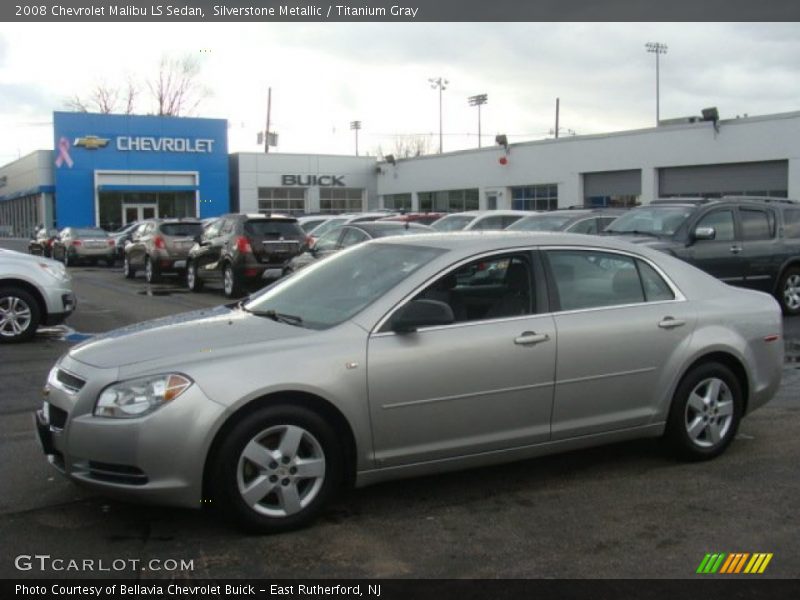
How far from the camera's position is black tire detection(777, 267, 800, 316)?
13320 millimetres

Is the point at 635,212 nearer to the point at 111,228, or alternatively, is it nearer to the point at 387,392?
the point at 387,392

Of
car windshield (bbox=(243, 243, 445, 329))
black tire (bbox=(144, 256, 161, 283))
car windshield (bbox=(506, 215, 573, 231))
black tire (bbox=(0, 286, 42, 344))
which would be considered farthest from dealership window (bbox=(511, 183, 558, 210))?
car windshield (bbox=(243, 243, 445, 329))

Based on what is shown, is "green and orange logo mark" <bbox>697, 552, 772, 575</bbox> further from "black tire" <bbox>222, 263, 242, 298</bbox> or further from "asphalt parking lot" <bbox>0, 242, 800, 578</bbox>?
"black tire" <bbox>222, 263, 242, 298</bbox>

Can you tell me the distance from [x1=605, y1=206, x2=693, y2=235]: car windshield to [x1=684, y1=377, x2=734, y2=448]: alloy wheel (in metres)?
7.27

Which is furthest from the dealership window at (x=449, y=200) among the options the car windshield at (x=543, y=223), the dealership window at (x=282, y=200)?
the car windshield at (x=543, y=223)

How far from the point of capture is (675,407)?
546 cm

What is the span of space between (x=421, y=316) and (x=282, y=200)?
47.7 meters

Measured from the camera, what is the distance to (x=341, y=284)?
5.29 meters

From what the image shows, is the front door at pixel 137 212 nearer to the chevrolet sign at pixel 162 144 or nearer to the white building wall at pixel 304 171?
the chevrolet sign at pixel 162 144

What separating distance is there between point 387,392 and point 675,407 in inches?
81.8

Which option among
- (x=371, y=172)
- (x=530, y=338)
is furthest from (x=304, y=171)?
(x=530, y=338)

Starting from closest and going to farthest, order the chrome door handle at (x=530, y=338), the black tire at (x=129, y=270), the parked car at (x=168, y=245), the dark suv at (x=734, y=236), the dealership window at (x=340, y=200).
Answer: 1. the chrome door handle at (x=530, y=338)
2. the dark suv at (x=734, y=236)
3. the parked car at (x=168, y=245)
4. the black tire at (x=129, y=270)
5. the dealership window at (x=340, y=200)

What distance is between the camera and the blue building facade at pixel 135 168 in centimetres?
4547

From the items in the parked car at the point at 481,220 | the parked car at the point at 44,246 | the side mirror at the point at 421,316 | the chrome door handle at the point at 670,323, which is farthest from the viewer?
the parked car at the point at 44,246
